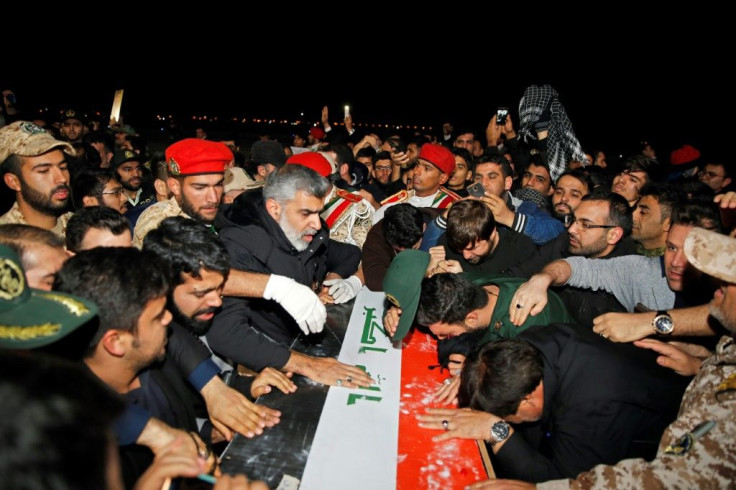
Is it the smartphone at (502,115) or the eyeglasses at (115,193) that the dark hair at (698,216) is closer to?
the smartphone at (502,115)

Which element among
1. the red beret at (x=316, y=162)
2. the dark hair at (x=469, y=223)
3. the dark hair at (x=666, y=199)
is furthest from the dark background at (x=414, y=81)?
the red beret at (x=316, y=162)

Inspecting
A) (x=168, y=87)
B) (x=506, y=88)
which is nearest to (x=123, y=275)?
(x=506, y=88)

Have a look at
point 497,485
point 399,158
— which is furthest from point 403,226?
point 399,158

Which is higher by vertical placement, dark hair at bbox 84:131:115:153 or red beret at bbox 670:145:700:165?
red beret at bbox 670:145:700:165

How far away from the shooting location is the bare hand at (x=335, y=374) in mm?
2039

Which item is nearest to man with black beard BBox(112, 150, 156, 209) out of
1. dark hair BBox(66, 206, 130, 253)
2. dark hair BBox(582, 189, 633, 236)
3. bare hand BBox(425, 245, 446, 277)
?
dark hair BBox(66, 206, 130, 253)

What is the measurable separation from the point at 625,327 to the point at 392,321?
1283 mm

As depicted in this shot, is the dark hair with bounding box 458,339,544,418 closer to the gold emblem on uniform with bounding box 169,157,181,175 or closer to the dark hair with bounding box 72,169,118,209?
the gold emblem on uniform with bounding box 169,157,181,175

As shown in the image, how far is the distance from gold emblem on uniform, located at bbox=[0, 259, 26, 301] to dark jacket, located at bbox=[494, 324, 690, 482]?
1921mm

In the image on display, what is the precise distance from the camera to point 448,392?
81.7 inches

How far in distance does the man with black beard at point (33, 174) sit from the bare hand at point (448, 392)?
2.89 meters

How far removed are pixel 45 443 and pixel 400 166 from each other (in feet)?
20.7

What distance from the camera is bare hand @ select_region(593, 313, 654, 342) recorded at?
2.19 m

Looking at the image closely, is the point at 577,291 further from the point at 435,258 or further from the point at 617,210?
the point at 435,258
